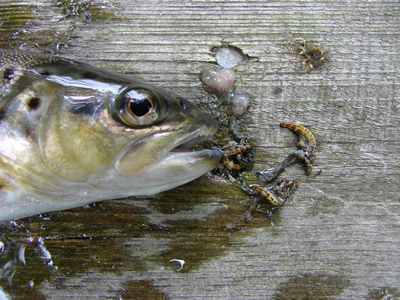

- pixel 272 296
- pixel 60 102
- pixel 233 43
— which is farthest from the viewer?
pixel 233 43

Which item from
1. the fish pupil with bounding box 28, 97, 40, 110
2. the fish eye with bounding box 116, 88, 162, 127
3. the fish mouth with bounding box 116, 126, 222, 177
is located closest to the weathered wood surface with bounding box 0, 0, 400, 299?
the fish mouth with bounding box 116, 126, 222, 177

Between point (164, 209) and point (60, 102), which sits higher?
point (60, 102)

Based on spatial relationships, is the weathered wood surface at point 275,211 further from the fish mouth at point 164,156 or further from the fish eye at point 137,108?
the fish eye at point 137,108

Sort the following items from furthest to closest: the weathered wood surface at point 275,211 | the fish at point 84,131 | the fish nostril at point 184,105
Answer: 1. the weathered wood surface at point 275,211
2. the fish nostril at point 184,105
3. the fish at point 84,131

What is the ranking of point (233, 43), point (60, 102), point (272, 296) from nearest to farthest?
point (60, 102), point (272, 296), point (233, 43)

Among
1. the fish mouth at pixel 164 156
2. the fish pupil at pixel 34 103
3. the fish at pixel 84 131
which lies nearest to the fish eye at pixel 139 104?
the fish at pixel 84 131

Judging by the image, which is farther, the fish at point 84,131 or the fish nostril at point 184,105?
the fish nostril at point 184,105

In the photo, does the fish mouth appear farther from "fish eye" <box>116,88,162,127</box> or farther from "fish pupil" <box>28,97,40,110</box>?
"fish pupil" <box>28,97,40,110</box>

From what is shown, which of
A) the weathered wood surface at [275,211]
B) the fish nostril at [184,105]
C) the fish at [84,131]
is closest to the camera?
the fish at [84,131]

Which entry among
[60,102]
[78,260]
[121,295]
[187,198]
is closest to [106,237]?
[78,260]

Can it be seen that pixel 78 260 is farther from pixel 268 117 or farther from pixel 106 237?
pixel 268 117
